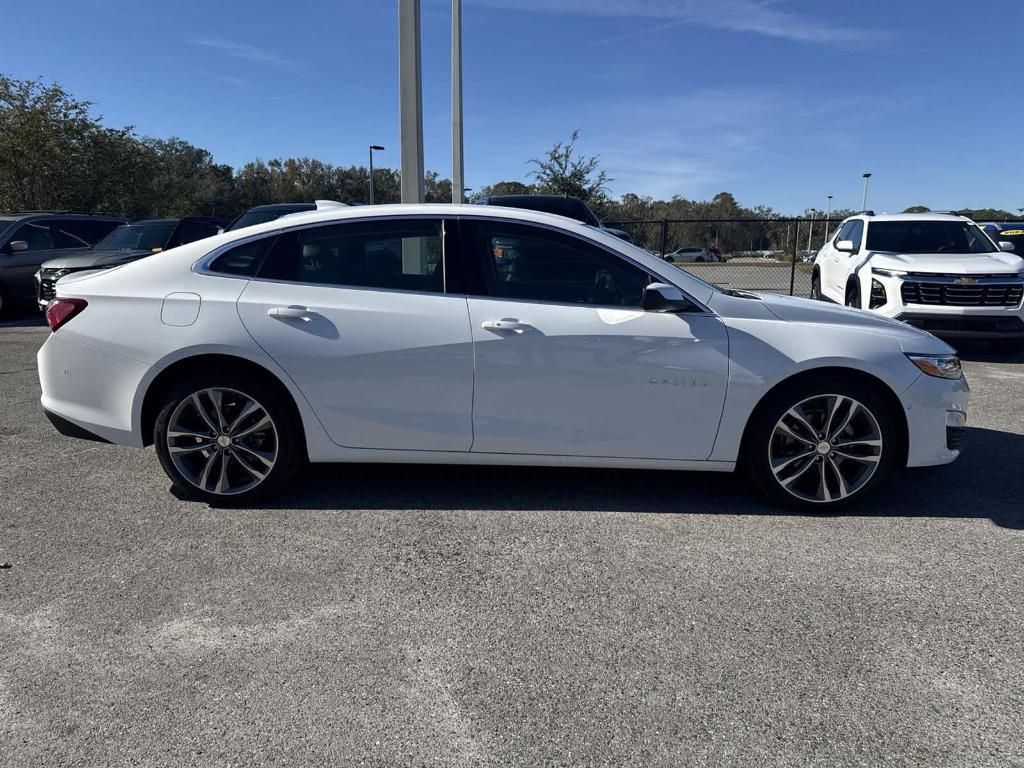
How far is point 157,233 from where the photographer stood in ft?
39.3

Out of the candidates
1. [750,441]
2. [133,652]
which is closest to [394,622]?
[133,652]

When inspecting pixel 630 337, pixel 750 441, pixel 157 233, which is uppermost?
pixel 157 233

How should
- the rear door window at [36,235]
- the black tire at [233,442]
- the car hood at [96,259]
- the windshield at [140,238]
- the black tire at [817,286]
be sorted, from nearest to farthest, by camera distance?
the black tire at [233,442] → the car hood at [96,259] → the windshield at [140,238] → the black tire at [817,286] → the rear door window at [36,235]

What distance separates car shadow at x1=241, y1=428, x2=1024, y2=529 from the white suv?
4361mm

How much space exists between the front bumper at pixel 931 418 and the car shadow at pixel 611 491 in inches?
7.9

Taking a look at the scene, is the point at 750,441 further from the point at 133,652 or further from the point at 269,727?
the point at 133,652

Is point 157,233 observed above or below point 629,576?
above

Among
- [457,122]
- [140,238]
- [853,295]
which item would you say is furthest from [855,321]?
[457,122]

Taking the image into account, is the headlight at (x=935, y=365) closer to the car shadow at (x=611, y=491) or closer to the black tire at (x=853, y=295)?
the car shadow at (x=611, y=491)

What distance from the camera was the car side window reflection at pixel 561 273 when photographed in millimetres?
3943

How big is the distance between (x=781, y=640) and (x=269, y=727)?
6.14ft

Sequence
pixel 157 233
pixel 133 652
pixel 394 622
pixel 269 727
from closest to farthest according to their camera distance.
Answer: pixel 269 727 → pixel 133 652 → pixel 394 622 → pixel 157 233

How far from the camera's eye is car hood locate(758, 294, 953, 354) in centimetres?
400

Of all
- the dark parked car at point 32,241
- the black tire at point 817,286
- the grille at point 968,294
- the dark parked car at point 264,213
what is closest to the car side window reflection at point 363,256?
the grille at point 968,294
